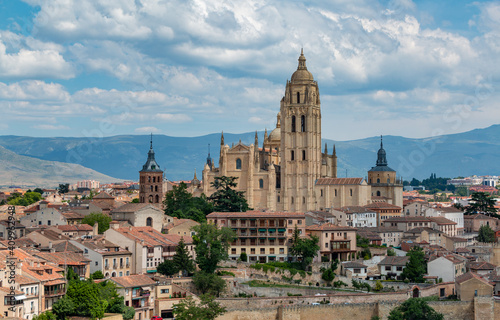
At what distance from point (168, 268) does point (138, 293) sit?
7.85m

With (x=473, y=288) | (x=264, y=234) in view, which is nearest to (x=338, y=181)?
(x=264, y=234)

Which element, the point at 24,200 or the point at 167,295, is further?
the point at 24,200

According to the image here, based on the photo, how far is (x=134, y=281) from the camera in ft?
210

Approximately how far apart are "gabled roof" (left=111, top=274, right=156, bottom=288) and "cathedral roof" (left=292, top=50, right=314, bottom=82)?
6523 cm

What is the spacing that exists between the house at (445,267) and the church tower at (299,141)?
43.2 metres

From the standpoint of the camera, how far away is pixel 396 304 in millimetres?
67750

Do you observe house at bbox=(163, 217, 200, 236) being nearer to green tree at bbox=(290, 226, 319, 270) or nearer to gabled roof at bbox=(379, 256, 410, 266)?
green tree at bbox=(290, 226, 319, 270)

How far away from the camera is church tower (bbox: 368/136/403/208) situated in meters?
124

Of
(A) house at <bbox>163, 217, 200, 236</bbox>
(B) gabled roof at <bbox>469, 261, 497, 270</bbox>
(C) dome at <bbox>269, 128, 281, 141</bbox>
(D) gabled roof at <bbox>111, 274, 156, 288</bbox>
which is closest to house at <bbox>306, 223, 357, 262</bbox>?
(B) gabled roof at <bbox>469, 261, 497, 270</bbox>

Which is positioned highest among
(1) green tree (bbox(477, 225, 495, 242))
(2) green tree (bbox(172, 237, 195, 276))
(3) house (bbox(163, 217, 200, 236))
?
(3) house (bbox(163, 217, 200, 236))

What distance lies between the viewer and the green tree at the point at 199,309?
59.7 metres

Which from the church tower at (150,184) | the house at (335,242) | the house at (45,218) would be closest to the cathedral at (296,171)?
the church tower at (150,184)

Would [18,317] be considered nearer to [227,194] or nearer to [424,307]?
[424,307]

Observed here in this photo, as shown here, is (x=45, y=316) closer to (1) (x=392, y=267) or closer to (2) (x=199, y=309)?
(2) (x=199, y=309)
